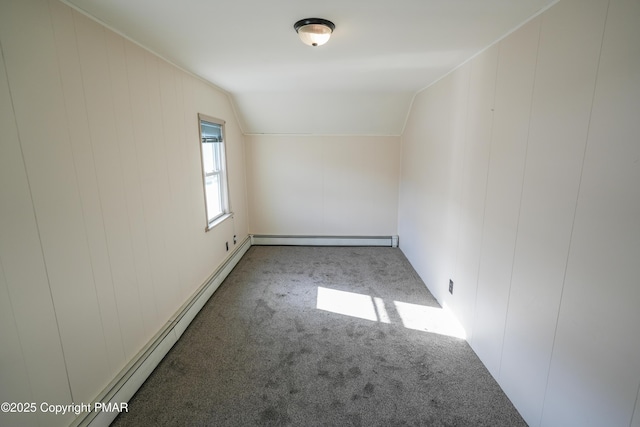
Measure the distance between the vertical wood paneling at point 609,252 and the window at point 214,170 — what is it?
10.1 ft

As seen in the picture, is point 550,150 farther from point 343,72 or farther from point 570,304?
point 343,72

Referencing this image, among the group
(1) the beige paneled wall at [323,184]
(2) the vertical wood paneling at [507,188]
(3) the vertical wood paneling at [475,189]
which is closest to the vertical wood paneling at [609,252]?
(2) the vertical wood paneling at [507,188]

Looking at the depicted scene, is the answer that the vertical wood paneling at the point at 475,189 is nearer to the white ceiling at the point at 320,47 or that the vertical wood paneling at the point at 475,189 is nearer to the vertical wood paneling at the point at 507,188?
the vertical wood paneling at the point at 507,188

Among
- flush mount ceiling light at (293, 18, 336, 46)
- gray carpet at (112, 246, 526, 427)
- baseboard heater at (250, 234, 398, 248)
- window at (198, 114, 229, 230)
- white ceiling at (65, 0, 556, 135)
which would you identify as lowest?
gray carpet at (112, 246, 526, 427)


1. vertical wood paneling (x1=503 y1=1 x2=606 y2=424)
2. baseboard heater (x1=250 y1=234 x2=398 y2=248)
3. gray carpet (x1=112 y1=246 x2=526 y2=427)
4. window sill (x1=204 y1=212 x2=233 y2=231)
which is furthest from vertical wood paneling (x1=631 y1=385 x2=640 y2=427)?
baseboard heater (x1=250 y1=234 x2=398 y2=248)

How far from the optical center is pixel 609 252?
1.23 metres

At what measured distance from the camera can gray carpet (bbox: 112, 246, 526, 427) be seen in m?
1.81

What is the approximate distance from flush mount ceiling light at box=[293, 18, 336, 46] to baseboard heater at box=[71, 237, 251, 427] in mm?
2270

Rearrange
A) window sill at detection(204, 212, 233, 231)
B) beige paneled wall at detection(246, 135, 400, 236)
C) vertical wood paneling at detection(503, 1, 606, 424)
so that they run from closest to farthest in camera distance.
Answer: vertical wood paneling at detection(503, 1, 606, 424) < window sill at detection(204, 212, 233, 231) < beige paneled wall at detection(246, 135, 400, 236)

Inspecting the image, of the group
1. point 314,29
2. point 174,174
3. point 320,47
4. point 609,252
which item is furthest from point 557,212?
point 174,174

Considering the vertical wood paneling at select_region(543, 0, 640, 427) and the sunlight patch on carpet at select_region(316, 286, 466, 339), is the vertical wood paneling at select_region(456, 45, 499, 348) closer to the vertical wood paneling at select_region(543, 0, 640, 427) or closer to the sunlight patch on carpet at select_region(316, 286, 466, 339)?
the sunlight patch on carpet at select_region(316, 286, 466, 339)

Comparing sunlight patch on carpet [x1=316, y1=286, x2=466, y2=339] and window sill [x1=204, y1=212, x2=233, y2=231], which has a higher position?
window sill [x1=204, y1=212, x2=233, y2=231]

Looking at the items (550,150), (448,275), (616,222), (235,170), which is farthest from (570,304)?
(235,170)

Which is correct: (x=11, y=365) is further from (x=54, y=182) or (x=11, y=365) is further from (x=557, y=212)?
(x=557, y=212)
